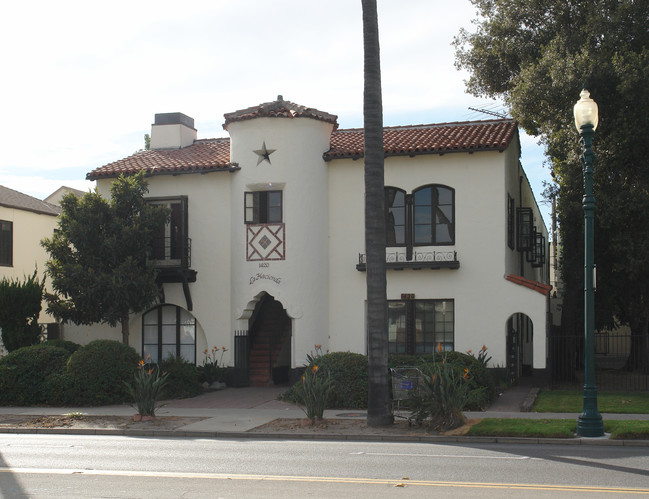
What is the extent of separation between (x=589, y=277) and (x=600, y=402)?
571 centimetres

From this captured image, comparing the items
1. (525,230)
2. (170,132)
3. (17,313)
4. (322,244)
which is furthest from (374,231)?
(170,132)

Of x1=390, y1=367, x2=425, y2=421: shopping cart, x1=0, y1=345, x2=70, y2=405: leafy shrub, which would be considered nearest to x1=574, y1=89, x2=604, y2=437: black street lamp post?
x1=390, y1=367, x2=425, y2=421: shopping cart

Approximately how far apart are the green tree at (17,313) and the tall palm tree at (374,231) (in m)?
11.8

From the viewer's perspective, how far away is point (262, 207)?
24281 millimetres

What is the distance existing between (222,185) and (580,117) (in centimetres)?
1282

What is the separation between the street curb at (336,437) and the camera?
1385 centimetres

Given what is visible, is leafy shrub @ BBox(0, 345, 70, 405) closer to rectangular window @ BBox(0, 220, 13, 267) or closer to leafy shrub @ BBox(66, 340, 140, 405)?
leafy shrub @ BBox(66, 340, 140, 405)

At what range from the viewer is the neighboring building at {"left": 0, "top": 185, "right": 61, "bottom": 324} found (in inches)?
1219

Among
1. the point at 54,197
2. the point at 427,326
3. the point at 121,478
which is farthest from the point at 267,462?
the point at 54,197

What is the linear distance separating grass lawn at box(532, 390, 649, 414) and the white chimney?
14.9 metres

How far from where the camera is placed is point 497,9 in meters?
27.2

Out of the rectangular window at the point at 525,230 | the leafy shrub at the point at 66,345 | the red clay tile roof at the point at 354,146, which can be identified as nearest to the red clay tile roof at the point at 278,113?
the red clay tile roof at the point at 354,146

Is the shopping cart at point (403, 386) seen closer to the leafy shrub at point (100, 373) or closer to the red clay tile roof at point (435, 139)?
the leafy shrub at point (100, 373)

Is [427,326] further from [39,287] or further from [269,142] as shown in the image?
[39,287]
